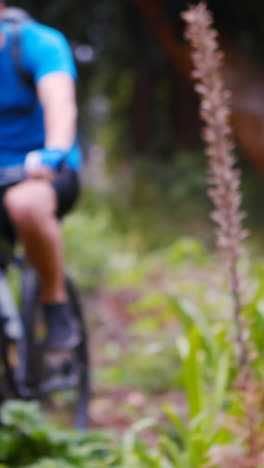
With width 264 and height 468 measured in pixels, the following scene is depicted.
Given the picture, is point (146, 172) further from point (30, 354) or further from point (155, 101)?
point (30, 354)

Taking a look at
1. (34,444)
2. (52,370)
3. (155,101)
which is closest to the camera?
(34,444)

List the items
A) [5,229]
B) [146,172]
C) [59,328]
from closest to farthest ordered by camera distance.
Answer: [5,229] < [59,328] < [146,172]

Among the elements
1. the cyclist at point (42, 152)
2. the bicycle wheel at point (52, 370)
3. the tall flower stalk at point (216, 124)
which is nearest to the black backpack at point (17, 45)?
the cyclist at point (42, 152)

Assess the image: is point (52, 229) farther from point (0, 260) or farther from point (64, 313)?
point (0, 260)

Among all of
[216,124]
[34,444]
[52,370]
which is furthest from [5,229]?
[216,124]

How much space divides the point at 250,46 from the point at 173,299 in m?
5.34

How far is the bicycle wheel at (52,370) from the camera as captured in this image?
3408mm

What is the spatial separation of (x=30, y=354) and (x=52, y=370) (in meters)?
0.35

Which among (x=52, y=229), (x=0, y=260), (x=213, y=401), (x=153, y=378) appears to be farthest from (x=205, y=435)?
(x=153, y=378)

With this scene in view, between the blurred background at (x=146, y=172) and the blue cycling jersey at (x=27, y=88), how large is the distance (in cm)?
125

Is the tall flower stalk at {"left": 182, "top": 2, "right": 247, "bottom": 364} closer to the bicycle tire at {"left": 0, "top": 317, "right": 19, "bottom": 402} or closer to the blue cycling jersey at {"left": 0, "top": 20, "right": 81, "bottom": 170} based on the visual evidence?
the blue cycling jersey at {"left": 0, "top": 20, "right": 81, "bottom": 170}

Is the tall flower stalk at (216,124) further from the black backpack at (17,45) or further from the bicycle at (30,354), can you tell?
the bicycle at (30,354)

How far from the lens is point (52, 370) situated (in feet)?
12.2

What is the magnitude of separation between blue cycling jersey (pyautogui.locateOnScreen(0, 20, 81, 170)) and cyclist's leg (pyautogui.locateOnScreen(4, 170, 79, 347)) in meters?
0.22
